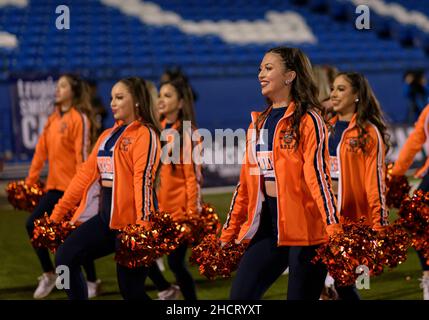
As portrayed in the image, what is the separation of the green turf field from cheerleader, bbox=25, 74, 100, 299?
0.56ft

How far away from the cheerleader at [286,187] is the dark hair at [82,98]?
282 cm

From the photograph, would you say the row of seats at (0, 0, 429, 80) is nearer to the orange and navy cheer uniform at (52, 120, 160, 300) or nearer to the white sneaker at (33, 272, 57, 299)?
the white sneaker at (33, 272, 57, 299)

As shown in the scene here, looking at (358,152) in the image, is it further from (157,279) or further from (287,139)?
(157,279)

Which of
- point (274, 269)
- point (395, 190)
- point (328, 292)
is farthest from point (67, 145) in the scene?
point (274, 269)

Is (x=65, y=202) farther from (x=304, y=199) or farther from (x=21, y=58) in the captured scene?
(x=21, y=58)

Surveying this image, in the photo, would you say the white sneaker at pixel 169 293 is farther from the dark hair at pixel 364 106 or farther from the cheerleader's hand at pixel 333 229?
the cheerleader's hand at pixel 333 229

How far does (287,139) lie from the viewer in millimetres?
3869

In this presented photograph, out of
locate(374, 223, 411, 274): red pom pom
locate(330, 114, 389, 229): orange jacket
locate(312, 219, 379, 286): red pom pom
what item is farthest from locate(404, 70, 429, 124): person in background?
locate(312, 219, 379, 286): red pom pom

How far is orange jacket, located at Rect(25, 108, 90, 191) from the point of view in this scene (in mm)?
6516

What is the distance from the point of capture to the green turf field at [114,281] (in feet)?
21.5

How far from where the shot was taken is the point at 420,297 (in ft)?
20.7

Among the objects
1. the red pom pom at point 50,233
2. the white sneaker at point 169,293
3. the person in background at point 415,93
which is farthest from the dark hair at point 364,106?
the person in background at point 415,93

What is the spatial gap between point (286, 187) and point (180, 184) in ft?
7.32

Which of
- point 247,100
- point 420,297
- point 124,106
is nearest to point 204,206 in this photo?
point 124,106
